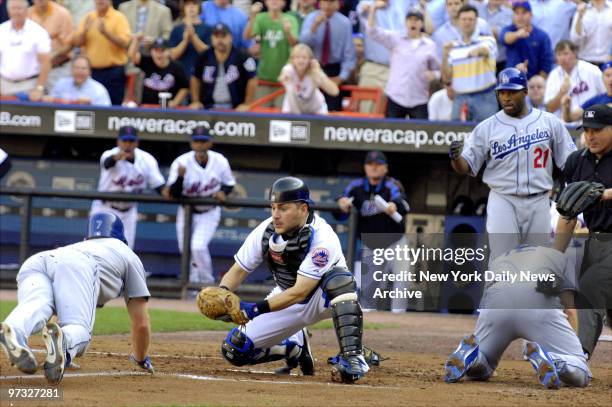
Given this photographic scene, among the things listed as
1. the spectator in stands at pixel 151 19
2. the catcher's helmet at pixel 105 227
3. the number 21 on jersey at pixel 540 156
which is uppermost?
the spectator in stands at pixel 151 19

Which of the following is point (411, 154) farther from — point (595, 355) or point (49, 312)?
point (49, 312)

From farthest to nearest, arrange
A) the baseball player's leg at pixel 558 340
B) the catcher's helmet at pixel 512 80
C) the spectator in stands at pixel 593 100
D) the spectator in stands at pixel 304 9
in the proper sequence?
the spectator in stands at pixel 304 9, the spectator in stands at pixel 593 100, the catcher's helmet at pixel 512 80, the baseball player's leg at pixel 558 340

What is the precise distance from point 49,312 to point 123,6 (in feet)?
30.0

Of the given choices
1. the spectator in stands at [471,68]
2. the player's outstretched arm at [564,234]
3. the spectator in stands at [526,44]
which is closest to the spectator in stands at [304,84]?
the spectator in stands at [471,68]

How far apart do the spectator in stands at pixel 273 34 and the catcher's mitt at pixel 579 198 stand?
6.96 metres

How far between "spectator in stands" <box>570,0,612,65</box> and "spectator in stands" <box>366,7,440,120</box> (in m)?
1.61

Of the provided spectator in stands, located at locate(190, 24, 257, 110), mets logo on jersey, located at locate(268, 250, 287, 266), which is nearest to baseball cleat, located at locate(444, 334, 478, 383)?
mets logo on jersey, located at locate(268, 250, 287, 266)

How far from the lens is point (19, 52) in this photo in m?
13.8

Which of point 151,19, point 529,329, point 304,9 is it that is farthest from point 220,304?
point 151,19

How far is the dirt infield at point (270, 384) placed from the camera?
6.03 meters

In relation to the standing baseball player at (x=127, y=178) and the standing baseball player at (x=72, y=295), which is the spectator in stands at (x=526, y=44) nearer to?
the standing baseball player at (x=127, y=178)

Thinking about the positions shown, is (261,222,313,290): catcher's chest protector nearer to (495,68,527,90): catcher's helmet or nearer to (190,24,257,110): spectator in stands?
(495,68,527,90): catcher's helmet

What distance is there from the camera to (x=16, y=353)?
5.66 metres

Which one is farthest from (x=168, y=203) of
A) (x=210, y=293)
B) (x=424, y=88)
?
(x=210, y=293)
